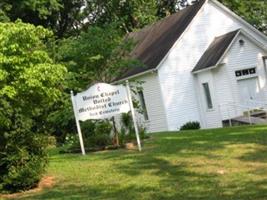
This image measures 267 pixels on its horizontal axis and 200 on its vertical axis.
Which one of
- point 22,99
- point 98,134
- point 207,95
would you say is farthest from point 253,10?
point 22,99

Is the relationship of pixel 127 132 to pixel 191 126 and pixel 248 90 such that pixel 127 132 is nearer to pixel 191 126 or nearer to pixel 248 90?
pixel 191 126

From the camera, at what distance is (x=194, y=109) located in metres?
33.8

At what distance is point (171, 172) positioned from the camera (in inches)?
501

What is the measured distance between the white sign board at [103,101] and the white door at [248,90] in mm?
17564

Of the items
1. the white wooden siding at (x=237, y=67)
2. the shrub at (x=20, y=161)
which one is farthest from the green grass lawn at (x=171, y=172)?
the white wooden siding at (x=237, y=67)

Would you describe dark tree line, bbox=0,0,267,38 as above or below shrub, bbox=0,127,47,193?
above

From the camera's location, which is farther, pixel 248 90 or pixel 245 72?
pixel 248 90

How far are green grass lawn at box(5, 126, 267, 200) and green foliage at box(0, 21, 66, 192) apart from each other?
0.64 metres

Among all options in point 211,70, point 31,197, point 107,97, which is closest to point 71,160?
point 107,97

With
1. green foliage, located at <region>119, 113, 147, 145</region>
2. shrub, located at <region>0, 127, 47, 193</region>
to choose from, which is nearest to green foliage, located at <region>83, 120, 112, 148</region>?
green foliage, located at <region>119, 113, 147, 145</region>

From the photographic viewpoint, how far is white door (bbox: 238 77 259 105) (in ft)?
109

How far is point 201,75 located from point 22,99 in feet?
66.5

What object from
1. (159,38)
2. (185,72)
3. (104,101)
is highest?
(159,38)

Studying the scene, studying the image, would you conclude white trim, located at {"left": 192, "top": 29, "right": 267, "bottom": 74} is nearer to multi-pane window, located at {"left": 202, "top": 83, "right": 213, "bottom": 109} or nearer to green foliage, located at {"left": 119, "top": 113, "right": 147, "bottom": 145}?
multi-pane window, located at {"left": 202, "top": 83, "right": 213, "bottom": 109}
